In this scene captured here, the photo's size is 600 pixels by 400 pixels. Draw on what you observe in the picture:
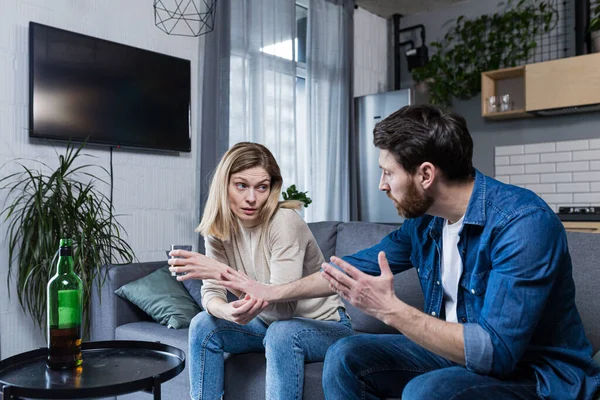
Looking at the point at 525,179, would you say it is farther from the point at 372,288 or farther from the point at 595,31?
the point at 372,288

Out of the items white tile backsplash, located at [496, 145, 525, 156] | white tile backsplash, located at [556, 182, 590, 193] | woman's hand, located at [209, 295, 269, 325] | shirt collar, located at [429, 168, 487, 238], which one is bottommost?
woman's hand, located at [209, 295, 269, 325]

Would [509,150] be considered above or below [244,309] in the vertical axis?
above

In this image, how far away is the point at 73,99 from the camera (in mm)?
3104

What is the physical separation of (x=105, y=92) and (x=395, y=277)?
1976 mm

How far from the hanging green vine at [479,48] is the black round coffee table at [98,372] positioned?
13.1 feet

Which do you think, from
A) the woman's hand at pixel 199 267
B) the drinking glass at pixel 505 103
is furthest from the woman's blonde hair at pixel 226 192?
the drinking glass at pixel 505 103

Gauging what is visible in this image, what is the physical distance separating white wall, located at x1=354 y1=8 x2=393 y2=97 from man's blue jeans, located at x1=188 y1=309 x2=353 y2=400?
358cm

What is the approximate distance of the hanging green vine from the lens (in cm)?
471

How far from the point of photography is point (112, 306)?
2557mm

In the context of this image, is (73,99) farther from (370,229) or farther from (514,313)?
(514,313)

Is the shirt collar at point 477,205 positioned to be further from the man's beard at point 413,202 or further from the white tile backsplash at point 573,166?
the white tile backsplash at point 573,166

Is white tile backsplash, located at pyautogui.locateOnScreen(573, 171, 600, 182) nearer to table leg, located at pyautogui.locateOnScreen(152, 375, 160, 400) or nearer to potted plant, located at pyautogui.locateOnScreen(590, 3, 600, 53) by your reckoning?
potted plant, located at pyautogui.locateOnScreen(590, 3, 600, 53)

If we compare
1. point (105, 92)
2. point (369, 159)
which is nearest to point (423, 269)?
point (105, 92)

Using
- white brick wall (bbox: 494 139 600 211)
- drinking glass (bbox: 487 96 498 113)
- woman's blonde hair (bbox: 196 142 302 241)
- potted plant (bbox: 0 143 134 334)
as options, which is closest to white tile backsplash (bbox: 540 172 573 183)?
white brick wall (bbox: 494 139 600 211)
